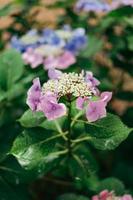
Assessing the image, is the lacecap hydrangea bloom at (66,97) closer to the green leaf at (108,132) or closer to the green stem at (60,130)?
the green leaf at (108,132)

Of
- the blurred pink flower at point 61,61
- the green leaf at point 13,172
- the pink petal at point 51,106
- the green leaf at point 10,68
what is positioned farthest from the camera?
the blurred pink flower at point 61,61

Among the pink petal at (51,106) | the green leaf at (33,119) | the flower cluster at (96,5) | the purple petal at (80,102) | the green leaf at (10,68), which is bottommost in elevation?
the flower cluster at (96,5)

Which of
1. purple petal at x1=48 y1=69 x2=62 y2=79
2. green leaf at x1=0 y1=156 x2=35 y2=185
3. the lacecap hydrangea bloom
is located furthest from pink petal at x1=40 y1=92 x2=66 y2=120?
green leaf at x1=0 y1=156 x2=35 y2=185

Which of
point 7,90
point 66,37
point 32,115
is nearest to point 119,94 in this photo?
point 66,37

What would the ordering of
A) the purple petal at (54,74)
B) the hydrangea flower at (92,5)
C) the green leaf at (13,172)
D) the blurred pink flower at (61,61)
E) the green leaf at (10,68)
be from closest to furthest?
the purple petal at (54,74) → the green leaf at (13,172) → the green leaf at (10,68) → the blurred pink flower at (61,61) → the hydrangea flower at (92,5)

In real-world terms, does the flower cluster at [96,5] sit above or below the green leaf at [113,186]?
above

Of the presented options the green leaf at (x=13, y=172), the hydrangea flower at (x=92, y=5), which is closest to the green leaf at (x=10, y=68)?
the green leaf at (x=13, y=172)

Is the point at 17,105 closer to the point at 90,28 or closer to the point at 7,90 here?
the point at 7,90
